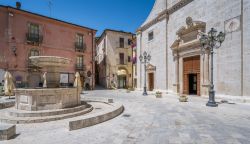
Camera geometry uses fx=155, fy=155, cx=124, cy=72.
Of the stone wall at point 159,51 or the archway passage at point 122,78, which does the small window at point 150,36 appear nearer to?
the stone wall at point 159,51

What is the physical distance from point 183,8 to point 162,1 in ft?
12.5

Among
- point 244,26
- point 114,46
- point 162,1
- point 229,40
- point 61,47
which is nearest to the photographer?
point 244,26

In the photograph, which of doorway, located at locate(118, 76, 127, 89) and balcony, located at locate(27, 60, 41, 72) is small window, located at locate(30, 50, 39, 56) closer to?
balcony, located at locate(27, 60, 41, 72)

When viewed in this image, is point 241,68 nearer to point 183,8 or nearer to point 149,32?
point 183,8

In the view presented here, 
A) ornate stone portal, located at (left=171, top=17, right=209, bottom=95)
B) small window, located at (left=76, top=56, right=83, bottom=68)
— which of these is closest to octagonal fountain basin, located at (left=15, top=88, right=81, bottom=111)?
ornate stone portal, located at (left=171, top=17, right=209, bottom=95)

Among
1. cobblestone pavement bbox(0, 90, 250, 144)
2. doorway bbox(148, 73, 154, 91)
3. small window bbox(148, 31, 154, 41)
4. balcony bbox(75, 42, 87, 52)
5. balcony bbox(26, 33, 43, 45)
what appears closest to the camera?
cobblestone pavement bbox(0, 90, 250, 144)

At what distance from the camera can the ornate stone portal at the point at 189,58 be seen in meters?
13.0

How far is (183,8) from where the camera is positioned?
1534 cm

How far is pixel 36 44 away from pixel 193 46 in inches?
737

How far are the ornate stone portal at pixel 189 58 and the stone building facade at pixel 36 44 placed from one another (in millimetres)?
14797

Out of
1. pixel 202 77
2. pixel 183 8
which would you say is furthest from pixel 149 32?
pixel 202 77

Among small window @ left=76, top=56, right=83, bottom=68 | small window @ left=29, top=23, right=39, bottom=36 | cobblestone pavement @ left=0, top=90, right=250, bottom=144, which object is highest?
small window @ left=29, top=23, right=39, bottom=36

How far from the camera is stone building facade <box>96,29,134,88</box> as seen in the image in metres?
29.1

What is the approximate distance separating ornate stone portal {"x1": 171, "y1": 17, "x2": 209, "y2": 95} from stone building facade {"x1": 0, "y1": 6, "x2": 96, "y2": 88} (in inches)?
583
